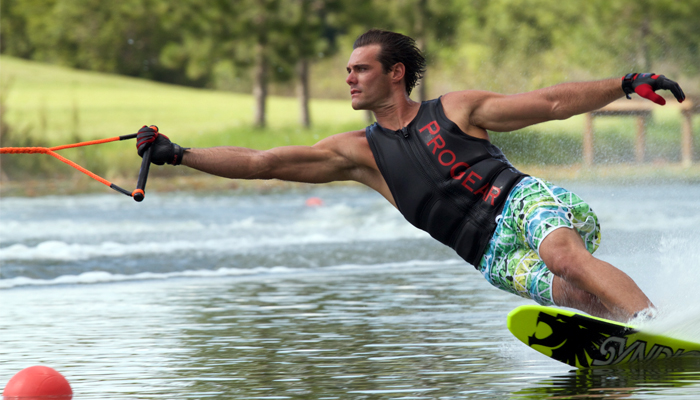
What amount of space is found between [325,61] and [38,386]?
46719 millimetres

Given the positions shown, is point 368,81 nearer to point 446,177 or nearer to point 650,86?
point 446,177

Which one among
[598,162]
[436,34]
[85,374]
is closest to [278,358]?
[85,374]

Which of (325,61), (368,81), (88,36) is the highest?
(88,36)

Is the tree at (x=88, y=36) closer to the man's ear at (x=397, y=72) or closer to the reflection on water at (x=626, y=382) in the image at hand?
the man's ear at (x=397, y=72)

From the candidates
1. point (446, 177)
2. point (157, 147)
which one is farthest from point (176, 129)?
point (446, 177)

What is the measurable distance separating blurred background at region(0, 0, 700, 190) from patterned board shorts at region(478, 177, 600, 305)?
26.3 meters

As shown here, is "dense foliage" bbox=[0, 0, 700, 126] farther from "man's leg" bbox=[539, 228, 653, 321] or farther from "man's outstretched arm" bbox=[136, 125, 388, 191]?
"man's leg" bbox=[539, 228, 653, 321]

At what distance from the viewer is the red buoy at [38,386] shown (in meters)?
4.32

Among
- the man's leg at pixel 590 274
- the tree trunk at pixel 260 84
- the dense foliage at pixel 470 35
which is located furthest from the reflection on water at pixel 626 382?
the tree trunk at pixel 260 84

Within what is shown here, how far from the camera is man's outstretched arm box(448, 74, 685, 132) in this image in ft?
14.8

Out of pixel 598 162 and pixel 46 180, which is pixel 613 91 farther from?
pixel 46 180

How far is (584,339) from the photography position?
4.60 meters

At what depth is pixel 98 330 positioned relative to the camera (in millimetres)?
6348

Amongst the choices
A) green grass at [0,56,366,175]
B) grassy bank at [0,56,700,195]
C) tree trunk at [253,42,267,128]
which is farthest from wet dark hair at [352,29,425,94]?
tree trunk at [253,42,267,128]
